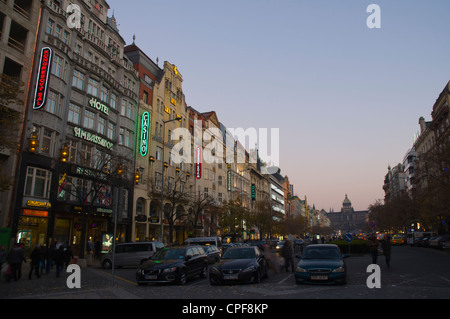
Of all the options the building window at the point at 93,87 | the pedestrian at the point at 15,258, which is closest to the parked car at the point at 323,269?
the pedestrian at the point at 15,258

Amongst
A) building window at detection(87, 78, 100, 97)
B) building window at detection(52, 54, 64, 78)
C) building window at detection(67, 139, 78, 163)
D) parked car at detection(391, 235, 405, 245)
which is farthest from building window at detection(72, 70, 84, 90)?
parked car at detection(391, 235, 405, 245)

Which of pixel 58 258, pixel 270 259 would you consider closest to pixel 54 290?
pixel 58 258

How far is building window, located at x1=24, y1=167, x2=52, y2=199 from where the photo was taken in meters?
25.7

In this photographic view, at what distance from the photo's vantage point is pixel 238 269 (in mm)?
13117

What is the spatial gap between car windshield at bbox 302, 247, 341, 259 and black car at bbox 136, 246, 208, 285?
4983mm

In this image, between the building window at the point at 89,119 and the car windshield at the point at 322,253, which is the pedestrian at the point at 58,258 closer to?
the car windshield at the point at 322,253

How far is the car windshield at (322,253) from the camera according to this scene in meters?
13.5

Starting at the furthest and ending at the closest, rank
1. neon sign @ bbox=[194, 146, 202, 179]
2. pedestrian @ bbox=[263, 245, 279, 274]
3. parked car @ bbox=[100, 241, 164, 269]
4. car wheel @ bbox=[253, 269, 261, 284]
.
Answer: neon sign @ bbox=[194, 146, 202, 179], parked car @ bbox=[100, 241, 164, 269], pedestrian @ bbox=[263, 245, 279, 274], car wheel @ bbox=[253, 269, 261, 284]

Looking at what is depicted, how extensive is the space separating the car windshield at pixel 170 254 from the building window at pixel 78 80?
2155cm

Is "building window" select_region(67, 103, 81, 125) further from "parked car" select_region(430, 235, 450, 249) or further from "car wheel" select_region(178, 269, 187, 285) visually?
"parked car" select_region(430, 235, 450, 249)

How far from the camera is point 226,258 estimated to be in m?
14.8
